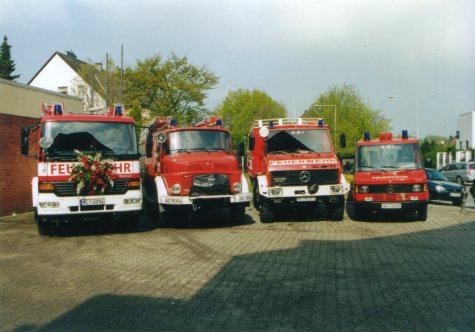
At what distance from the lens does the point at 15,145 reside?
53.9 feet

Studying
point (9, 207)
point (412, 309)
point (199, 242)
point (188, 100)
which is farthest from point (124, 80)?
point (412, 309)

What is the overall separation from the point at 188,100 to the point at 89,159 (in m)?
24.1

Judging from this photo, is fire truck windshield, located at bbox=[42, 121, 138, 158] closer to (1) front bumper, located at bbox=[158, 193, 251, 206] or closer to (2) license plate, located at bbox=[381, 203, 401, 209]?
(1) front bumper, located at bbox=[158, 193, 251, 206]

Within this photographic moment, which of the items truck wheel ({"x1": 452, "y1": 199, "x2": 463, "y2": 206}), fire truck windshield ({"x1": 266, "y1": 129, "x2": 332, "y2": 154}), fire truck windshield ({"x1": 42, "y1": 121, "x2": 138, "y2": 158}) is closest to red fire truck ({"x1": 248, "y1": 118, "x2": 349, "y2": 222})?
fire truck windshield ({"x1": 266, "y1": 129, "x2": 332, "y2": 154})

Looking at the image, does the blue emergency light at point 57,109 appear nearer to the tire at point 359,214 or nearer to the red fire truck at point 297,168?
the red fire truck at point 297,168

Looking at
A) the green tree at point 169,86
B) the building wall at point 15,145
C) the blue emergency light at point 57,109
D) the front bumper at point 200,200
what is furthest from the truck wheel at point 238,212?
the green tree at point 169,86

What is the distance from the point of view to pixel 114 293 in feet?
22.2

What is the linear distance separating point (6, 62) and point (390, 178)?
53819 mm

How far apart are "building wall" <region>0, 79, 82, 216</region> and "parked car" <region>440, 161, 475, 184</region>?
25.0m

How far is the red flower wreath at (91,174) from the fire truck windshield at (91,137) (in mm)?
393

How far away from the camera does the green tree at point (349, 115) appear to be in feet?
146

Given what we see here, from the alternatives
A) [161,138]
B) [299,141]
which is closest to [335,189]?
[299,141]

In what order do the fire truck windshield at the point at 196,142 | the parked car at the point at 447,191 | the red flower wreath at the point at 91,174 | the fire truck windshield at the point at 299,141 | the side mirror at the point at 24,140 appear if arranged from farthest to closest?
the parked car at the point at 447,191, the fire truck windshield at the point at 299,141, the fire truck windshield at the point at 196,142, the side mirror at the point at 24,140, the red flower wreath at the point at 91,174

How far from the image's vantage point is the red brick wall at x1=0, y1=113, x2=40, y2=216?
1587 centimetres
